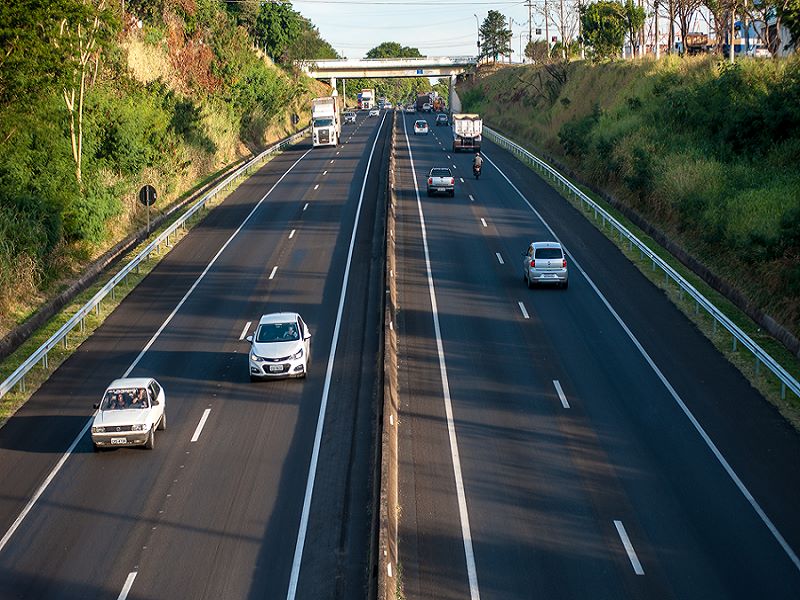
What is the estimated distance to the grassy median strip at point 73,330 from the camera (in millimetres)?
27359

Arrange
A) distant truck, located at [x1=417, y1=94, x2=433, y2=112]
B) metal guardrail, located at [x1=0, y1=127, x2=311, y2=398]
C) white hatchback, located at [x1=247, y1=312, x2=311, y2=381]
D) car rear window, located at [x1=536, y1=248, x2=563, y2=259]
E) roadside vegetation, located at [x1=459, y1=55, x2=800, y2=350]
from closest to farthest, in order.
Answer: metal guardrail, located at [x1=0, y1=127, x2=311, y2=398] → white hatchback, located at [x1=247, y1=312, x2=311, y2=381] → roadside vegetation, located at [x1=459, y1=55, x2=800, y2=350] → car rear window, located at [x1=536, y1=248, x2=563, y2=259] → distant truck, located at [x1=417, y1=94, x2=433, y2=112]

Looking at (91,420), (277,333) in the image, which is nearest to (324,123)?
(277,333)

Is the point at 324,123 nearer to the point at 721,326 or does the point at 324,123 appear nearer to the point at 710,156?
the point at 710,156

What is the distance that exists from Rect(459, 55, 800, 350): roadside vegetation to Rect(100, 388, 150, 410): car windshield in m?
18.6

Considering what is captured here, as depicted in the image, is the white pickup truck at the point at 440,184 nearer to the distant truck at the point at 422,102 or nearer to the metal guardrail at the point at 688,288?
the metal guardrail at the point at 688,288

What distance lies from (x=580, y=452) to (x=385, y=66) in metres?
141

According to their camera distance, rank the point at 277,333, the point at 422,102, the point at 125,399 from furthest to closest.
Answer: the point at 422,102, the point at 277,333, the point at 125,399

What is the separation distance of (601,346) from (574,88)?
64.8m

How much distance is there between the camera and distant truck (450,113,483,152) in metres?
80.8

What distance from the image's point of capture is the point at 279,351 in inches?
1075

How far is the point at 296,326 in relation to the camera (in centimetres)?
2827

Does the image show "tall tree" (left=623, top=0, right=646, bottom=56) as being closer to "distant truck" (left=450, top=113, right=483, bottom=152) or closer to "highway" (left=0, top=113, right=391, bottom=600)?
"distant truck" (left=450, top=113, right=483, bottom=152)

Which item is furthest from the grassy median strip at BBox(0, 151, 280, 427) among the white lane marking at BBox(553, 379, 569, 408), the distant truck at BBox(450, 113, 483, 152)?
the distant truck at BBox(450, 113, 483, 152)

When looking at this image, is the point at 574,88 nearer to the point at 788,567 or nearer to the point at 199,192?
the point at 199,192
